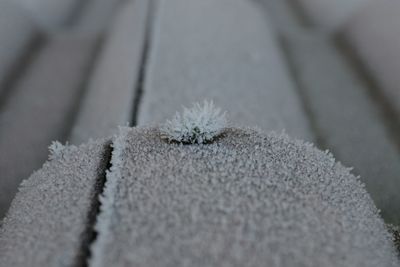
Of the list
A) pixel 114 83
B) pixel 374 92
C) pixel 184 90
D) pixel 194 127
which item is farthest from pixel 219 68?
pixel 194 127

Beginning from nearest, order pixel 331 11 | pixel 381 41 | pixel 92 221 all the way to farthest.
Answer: pixel 92 221 → pixel 381 41 → pixel 331 11

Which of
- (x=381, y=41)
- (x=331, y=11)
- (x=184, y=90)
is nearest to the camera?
(x=184, y=90)

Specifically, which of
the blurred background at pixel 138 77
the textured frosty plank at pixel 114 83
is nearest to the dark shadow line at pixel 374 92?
the blurred background at pixel 138 77

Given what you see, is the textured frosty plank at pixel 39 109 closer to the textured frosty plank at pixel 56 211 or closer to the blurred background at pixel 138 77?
the blurred background at pixel 138 77

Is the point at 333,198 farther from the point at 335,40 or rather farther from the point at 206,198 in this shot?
the point at 335,40

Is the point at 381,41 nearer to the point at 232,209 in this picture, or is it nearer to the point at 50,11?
the point at 232,209

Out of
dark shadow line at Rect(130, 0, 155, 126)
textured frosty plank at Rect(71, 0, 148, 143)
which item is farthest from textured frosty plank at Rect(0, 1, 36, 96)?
dark shadow line at Rect(130, 0, 155, 126)

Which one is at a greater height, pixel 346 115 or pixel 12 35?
pixel 12 35
